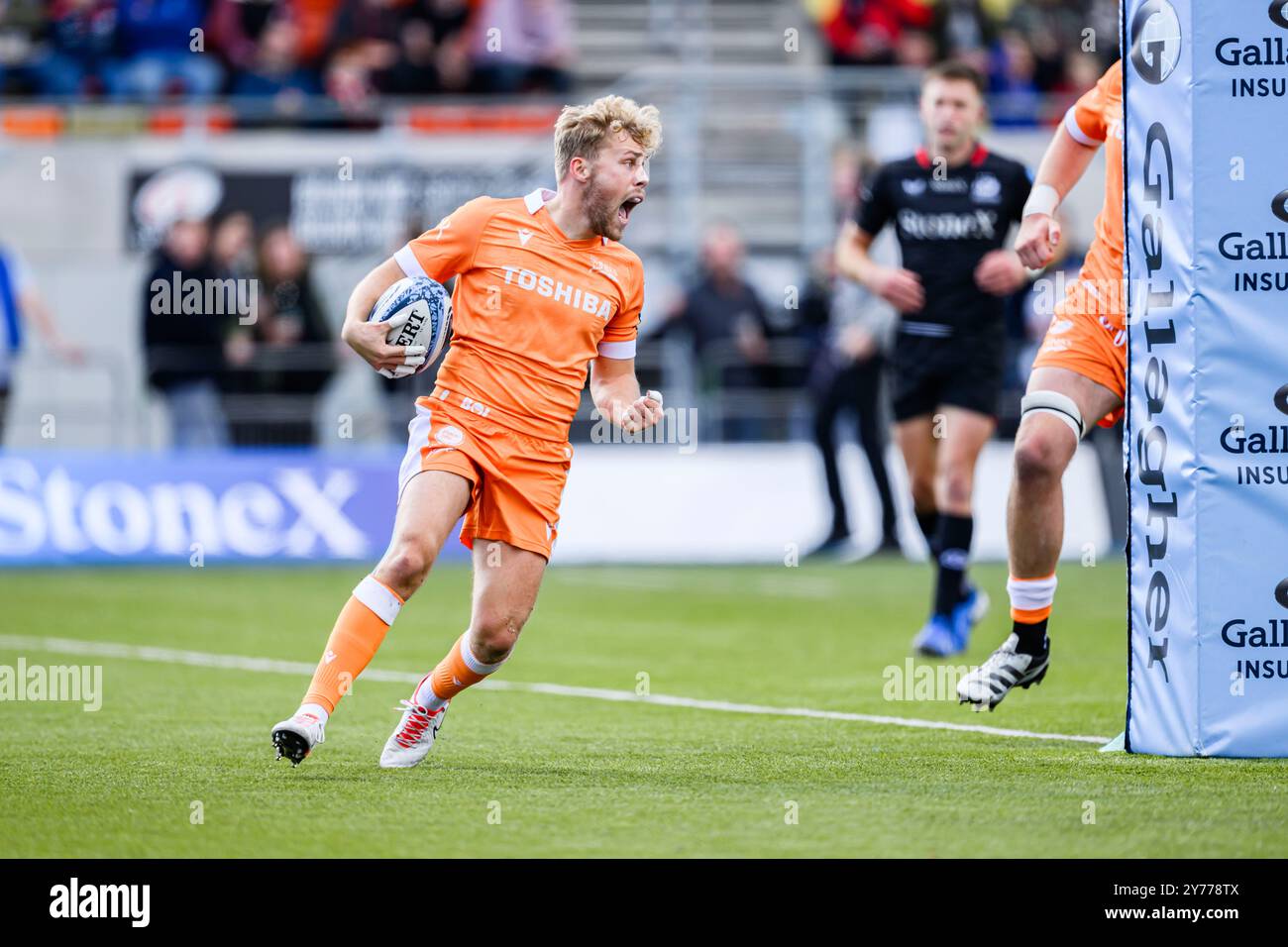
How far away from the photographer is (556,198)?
7004 millimetres

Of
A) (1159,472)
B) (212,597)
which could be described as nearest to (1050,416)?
(1159,472)

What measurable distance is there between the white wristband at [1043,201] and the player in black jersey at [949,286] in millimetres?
2746

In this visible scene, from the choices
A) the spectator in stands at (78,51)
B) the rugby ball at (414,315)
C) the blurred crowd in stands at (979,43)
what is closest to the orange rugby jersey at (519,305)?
the rugby ball at (414,315)

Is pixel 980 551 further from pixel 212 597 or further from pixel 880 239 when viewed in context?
pixel 212 597

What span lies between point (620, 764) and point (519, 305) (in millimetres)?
1631

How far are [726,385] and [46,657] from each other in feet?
29.8

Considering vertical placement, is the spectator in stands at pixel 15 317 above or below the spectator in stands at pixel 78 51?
below

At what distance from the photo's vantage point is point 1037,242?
7227mm

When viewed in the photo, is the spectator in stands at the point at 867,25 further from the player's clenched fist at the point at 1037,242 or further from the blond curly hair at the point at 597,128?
the blond curly hair at the point at 597,128

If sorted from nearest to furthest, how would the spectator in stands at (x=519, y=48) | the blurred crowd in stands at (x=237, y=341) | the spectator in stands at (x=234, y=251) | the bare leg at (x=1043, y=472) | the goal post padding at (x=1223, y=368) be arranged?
the goal post padding at (x=1223, y=368) → the bare leg at (x=1043, y=472) → the spectator in stands at (x=234, y=251) → the blurred crowd in stands at (x=237, y=341) → the spectator in stands at (x=519, y=48)

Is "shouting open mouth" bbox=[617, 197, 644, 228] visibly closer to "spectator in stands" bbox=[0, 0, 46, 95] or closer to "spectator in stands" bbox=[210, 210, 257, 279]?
"spectator in stands" bbox=[210, 210, 257, 279]

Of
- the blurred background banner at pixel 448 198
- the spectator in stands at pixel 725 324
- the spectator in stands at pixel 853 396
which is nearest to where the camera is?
the spectator in stands at pixel 853 396

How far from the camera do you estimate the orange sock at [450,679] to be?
6836 mm

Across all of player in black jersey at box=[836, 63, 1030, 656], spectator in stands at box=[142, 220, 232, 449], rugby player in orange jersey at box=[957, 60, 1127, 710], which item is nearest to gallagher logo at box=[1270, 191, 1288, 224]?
rugby player in orange jersey at box=[957, 60, 1127, 710]
